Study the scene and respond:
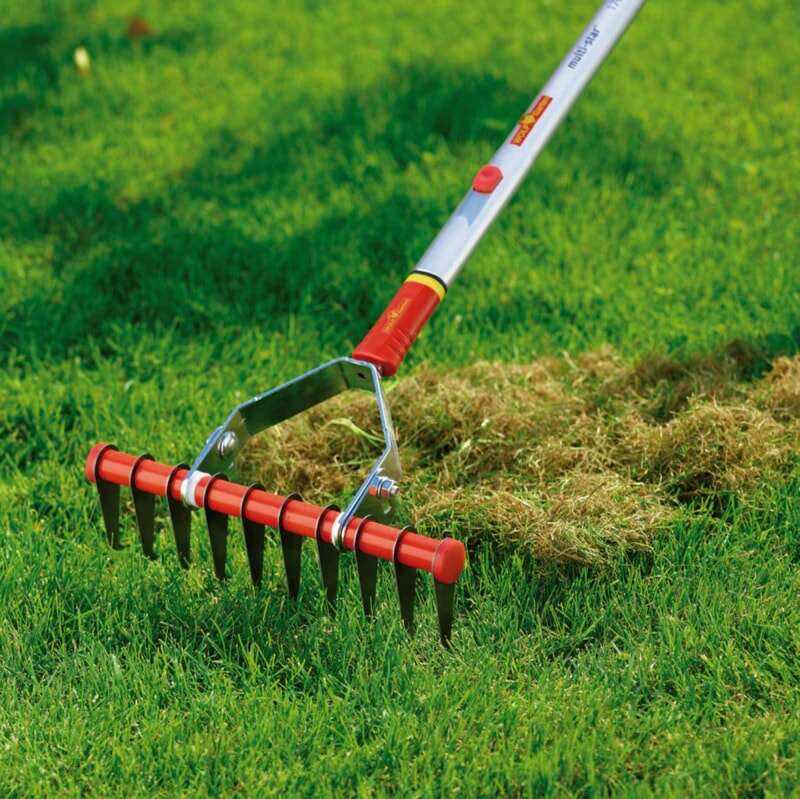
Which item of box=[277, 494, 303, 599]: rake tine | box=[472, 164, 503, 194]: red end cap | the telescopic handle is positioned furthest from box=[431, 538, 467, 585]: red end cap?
box=[472, 164, 503, 194]: red end cap

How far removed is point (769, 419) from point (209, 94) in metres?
3.43

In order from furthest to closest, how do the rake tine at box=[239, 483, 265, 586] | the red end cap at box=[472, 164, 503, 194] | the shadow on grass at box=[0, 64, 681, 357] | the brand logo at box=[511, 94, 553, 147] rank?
the shadow on grass at box=[0, 64, 681, 357] < the brand logo at box=[511, 94, 553, 147] < the red end cap at box=[472, 164, 503, 194] < the rake tine at box=[239, 483, 265, 586]

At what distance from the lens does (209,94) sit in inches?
221

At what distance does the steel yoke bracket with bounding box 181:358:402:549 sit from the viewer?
259cm

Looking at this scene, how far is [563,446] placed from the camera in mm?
3246

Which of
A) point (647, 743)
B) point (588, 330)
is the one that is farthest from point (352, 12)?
point (647, 743)

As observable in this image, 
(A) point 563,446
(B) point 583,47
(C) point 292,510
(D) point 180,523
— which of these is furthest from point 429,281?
(B) point 583,47

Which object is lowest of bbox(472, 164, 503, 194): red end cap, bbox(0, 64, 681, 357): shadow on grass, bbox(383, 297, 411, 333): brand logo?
bbox(0, 64, 681, 357): shadow on grass

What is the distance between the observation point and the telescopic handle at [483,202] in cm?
291

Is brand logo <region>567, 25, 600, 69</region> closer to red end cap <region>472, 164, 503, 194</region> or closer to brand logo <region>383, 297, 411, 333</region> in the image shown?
red end cap <region>472, 164, 503, 194</region>

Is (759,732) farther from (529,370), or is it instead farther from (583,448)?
(529,370)

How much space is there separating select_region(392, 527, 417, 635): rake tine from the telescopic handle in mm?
553

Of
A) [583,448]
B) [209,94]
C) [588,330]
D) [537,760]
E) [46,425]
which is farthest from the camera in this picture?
[209,94]

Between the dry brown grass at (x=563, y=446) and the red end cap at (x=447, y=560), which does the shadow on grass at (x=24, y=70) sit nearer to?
the dry brown grass at (x=563, y=446)
